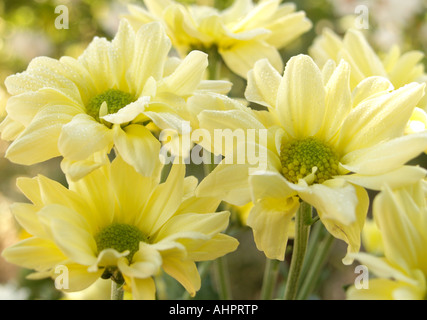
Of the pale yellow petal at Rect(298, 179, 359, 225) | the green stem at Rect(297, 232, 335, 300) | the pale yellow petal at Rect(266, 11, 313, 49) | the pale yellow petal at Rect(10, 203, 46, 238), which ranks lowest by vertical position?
the green stem at Rect(297, 232, 335, 300)

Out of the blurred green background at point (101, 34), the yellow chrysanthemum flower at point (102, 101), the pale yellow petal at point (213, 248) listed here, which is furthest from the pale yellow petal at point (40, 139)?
the blurred green background at point (101, 34)

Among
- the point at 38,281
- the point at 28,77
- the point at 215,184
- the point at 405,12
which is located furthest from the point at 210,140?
the point at 405,12

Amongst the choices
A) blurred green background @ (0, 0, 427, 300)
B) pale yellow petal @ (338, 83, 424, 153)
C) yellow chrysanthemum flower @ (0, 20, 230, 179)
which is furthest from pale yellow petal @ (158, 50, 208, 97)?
blurred green background @ (0, 0, 427, 300)

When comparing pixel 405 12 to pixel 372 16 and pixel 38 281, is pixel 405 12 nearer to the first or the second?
pixel 372 16

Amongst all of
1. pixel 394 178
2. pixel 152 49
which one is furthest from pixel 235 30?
pixel 394 178

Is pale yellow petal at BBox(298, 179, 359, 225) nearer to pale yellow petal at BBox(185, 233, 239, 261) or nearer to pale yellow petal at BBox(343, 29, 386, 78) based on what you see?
pale yellow petal at BBox(185, 233, 239, 261)

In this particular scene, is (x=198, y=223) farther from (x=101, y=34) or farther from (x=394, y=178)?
(x=101, y=34)

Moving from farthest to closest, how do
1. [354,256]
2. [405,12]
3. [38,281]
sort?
1. [405,12]
2. [38,281]
3. [354,256]
